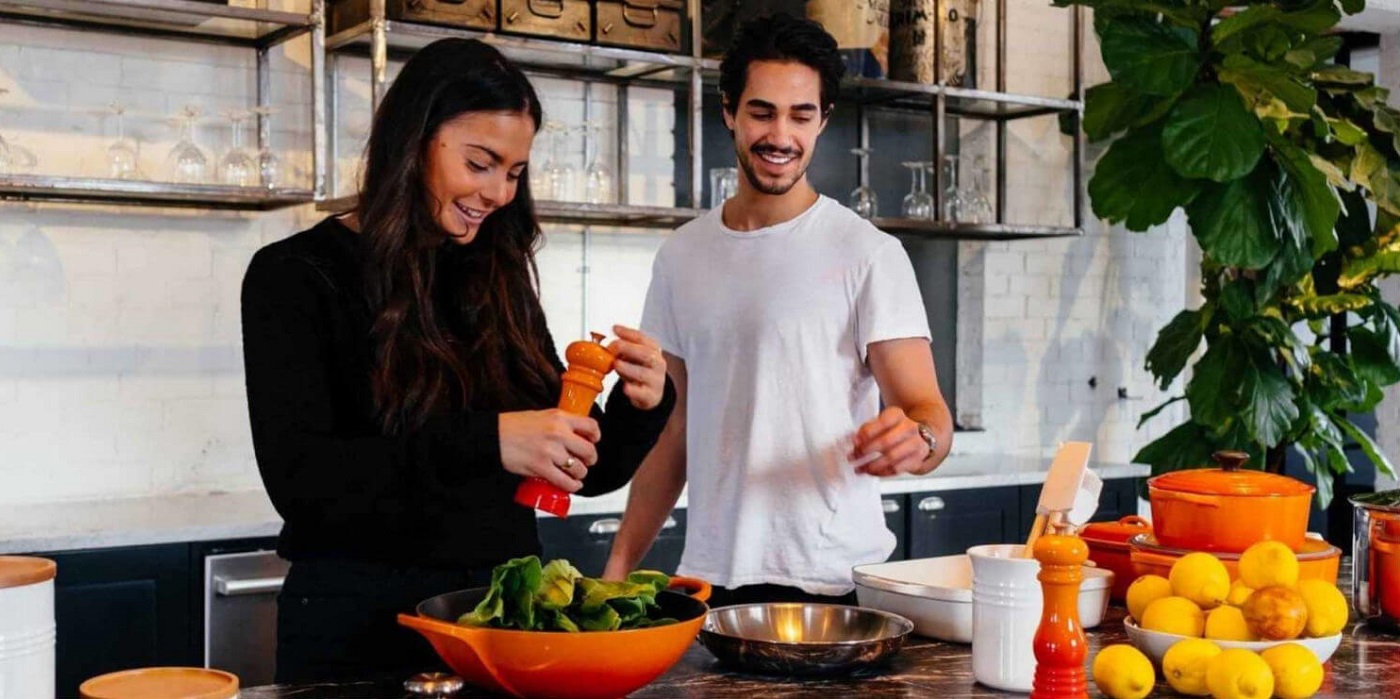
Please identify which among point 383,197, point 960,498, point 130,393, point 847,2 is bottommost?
point 960,498

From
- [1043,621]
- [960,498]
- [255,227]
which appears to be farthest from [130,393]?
[1043,621]

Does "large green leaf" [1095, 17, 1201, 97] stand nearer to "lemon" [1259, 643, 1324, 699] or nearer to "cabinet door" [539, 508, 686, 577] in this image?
"cabinet door" [539, 508, 686, 577]

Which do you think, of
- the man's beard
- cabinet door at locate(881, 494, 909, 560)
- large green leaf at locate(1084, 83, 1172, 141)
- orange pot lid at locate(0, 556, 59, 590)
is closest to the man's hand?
the man's beard

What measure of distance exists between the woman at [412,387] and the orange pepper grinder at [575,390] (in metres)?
0.02

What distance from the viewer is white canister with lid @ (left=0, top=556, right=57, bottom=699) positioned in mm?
1493

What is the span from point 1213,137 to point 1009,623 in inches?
125

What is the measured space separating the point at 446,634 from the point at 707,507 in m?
1.09

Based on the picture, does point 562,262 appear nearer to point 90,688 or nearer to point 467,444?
point 467,444

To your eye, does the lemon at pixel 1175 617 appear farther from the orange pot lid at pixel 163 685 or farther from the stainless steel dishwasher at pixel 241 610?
the stainless steel dishwasher at pixel 241 610

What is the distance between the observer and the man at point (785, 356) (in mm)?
2758

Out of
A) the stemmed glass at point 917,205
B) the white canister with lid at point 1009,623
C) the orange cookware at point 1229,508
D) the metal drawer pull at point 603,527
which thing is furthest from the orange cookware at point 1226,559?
the stemmed glass at point 917,205

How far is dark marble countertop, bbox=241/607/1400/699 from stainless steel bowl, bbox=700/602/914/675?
20 mm

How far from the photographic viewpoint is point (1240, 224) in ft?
15.9

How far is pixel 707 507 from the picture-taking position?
2.86 metres
